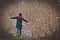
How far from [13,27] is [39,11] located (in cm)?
37

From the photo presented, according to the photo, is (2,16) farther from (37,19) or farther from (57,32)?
(57,32)

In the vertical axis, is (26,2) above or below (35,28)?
above

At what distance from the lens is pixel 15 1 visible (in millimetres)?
2521

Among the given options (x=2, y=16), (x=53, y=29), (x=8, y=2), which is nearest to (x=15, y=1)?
(x=8, y=2)

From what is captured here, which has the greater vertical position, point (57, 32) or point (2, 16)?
point (2, 16)

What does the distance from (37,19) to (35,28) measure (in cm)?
11

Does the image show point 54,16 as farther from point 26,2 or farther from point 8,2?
point 8,2

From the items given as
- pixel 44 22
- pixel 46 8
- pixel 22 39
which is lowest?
pixel 22 39

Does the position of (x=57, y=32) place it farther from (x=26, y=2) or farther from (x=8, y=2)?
(x=8, y=2)

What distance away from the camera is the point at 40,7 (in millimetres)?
2518

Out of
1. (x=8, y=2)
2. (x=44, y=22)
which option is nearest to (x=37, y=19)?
(x=44, y=22)

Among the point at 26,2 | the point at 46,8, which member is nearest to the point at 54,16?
the point at 46,8

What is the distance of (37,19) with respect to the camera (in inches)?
98.1

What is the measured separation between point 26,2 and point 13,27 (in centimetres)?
34
